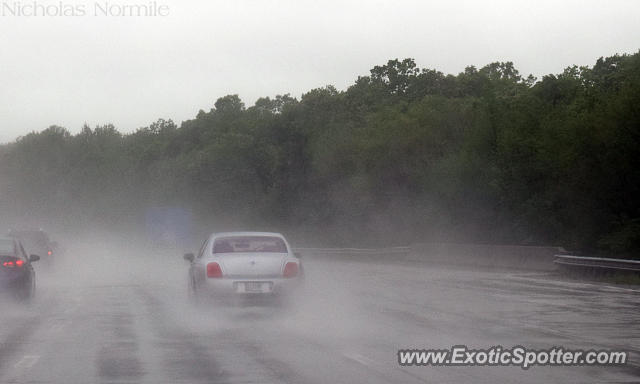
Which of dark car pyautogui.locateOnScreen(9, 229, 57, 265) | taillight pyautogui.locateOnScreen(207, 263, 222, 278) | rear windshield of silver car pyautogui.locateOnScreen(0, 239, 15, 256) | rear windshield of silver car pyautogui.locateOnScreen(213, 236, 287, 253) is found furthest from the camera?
dark car pyautogui.locateOnScreen(9, 229, 57, 265)

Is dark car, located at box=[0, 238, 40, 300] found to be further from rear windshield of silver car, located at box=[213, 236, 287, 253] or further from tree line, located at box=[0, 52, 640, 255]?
tree line, located at box=[0, 52, 640, 255]

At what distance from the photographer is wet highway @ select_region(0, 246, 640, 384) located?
12.0 m

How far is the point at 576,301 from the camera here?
23750 mm

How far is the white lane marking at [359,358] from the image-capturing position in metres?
12.9

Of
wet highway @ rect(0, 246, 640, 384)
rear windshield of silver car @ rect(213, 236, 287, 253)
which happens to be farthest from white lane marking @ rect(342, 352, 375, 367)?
rear windshield of silver car @ rect(213, 236, 287, 253)

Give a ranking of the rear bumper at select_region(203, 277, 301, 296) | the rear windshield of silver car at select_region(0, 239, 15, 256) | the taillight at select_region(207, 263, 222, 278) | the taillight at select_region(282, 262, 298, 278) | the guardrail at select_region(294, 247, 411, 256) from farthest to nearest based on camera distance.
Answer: the guardrail at select_region(294, 247, 411, 256)
the rear windshield of silver car at select_region(0, 239, 15, 256)
the taillight at select_region(282, 262, 298, 278)
the taillight at select_region(207, 263, 222, 278)
the rear bumper at select_region(203, 277, 301, 296)

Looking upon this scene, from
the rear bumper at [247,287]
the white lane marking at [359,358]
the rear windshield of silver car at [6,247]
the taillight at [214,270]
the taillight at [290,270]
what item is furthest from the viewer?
the rear windshield of silver car at [6,247]

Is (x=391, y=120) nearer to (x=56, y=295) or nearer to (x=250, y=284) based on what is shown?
(x=56, y=295)

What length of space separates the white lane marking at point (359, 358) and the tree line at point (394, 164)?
33290 millimetres

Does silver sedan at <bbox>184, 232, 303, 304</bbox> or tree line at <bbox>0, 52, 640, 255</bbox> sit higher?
tree line at <bbox>0, 52, 640, 255</bbox>

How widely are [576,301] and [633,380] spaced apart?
12530 millimetres

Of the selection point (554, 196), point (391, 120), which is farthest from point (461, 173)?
point (391, 120)

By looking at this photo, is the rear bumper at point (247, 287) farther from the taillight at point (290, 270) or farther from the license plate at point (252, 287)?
the taillight at point (290, 270)

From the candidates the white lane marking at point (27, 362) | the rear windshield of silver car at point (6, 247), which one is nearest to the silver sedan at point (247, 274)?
the rear windshield of silver car at point (6, 247)
